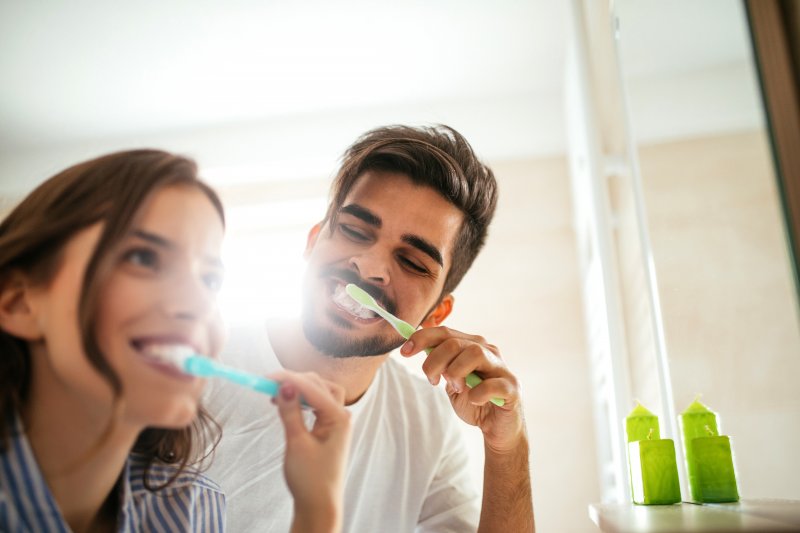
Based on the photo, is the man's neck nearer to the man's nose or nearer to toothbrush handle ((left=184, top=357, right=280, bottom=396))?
the man's nose

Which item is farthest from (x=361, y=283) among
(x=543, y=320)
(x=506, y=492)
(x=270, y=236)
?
(x=270, y=236)

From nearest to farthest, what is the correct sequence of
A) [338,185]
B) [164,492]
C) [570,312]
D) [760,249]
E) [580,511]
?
[164,492] < [760,249] < [338,185] < [580,511] < [570,312]

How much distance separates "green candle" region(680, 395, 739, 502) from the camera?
3.18 feet

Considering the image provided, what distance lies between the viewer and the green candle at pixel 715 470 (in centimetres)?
96

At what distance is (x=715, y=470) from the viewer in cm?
98

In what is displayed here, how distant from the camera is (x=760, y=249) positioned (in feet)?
2.94

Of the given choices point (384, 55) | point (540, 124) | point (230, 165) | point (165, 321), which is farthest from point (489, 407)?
point (230, 165)

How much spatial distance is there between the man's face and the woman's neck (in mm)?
516

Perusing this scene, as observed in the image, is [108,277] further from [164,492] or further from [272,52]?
[272,52]

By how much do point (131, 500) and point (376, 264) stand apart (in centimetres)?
51

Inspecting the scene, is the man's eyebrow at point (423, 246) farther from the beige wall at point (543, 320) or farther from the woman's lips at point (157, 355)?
the beige wall at point (543, 320)

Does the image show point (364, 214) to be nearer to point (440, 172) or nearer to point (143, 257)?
point (440, 172)

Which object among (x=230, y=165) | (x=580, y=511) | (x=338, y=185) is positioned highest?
(x=230, y=165)

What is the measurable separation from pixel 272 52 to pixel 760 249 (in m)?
2.24
